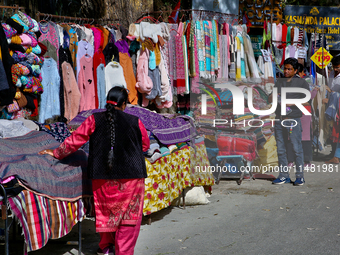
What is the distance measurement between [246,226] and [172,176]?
1.15 metres

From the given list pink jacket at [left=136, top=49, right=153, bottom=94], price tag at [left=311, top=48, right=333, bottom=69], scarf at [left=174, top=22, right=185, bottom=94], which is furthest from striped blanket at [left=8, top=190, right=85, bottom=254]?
price tag at [left=311, top=48, right=333, bottom=69]

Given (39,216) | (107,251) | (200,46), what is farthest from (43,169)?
(200,46)

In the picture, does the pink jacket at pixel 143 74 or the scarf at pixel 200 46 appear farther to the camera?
the scarf at pixel 200 46

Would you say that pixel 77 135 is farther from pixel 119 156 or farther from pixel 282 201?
pixel 282 201

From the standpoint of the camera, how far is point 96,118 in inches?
156

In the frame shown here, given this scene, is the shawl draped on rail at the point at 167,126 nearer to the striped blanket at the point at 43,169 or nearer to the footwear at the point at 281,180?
the striped blanket at the point at 43,169

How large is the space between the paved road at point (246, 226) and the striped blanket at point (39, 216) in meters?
0.72

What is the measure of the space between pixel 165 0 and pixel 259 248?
6.95 metres

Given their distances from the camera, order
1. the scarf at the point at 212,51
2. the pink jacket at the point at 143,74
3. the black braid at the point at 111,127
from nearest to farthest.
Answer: the black braid at the point at 111,127
the pink jacket at the point at 143,74
the scarf at the point at 212,51

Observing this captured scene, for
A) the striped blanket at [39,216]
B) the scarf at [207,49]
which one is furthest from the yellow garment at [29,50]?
the scarf at [207,49]

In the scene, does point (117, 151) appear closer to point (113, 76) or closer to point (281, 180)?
point (113, 76)

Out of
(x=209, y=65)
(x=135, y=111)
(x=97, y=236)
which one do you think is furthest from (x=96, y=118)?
(x=209, y=65)

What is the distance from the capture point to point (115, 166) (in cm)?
394

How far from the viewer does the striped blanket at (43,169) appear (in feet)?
12.0
